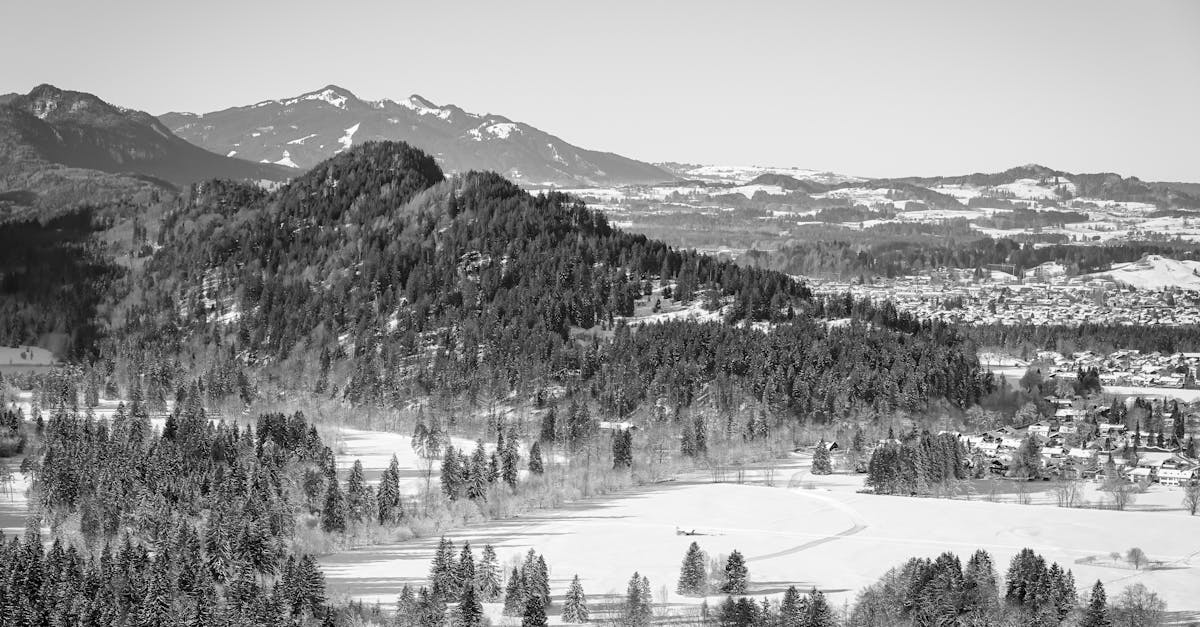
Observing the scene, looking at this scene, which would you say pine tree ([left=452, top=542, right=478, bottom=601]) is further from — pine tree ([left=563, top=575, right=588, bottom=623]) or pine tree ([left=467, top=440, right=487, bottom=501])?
pine tree ([left=467, top=440, right=487, bottom=501])

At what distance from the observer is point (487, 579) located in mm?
100750

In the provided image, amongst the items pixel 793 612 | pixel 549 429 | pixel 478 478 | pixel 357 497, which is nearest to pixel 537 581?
pixel 793 612

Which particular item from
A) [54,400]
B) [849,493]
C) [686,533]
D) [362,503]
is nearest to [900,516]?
[849,493]

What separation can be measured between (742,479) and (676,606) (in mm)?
55963

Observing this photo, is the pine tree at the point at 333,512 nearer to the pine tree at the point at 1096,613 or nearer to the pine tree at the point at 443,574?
the pine tree at the point at 443,574

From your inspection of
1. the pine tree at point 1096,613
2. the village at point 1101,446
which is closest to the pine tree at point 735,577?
the pine tree at point 1096,613

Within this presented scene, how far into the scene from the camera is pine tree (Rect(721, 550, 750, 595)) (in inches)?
3957

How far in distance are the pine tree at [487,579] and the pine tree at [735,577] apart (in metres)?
18.2

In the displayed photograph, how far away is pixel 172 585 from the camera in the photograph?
9631cm

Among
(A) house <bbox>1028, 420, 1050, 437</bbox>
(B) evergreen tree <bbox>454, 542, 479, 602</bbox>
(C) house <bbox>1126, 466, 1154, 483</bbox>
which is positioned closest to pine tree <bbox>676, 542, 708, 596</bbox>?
(B) evergreen tree <bbox>454, 542, 479, 602</bbox>

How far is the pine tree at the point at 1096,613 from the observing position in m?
87.4

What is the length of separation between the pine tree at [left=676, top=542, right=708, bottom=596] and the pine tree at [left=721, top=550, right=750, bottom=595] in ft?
6.05

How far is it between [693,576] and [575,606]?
40.0ft

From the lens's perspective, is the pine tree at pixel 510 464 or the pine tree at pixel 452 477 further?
the pine tree at pixel 510 464
